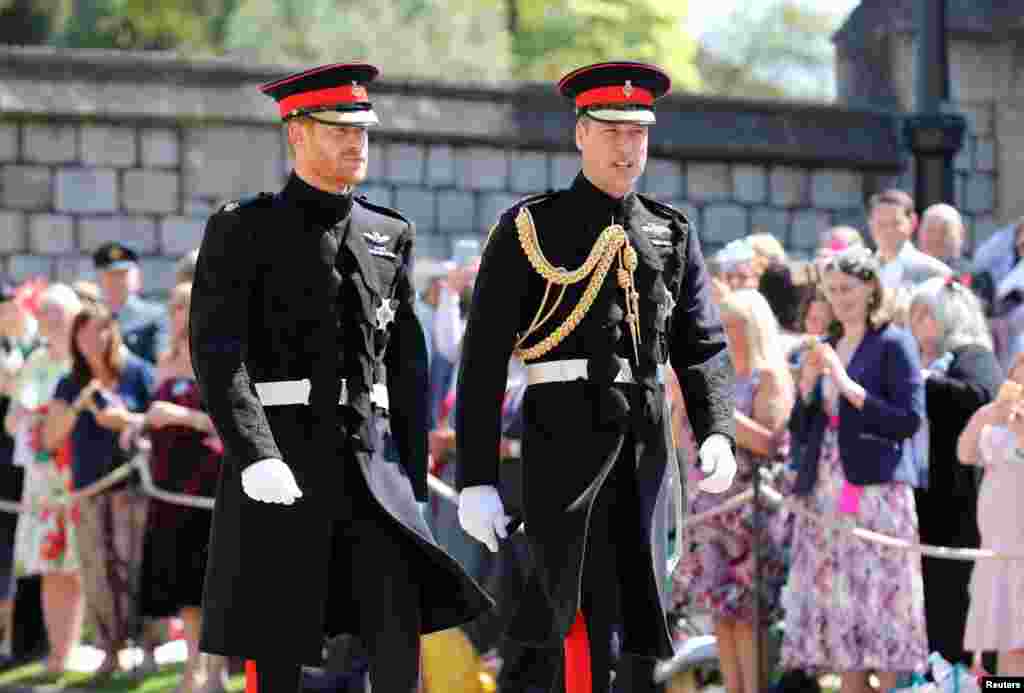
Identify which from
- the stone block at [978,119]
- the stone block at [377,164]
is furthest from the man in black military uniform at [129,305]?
the stone block at [978,119]

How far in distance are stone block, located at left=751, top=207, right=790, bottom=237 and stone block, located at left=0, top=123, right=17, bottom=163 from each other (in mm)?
4535

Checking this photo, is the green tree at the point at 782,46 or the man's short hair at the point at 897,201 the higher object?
the green tree at the point at 782,46

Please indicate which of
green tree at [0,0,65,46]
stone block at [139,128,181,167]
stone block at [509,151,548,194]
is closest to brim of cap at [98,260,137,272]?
stone block at [139,128,181,167]

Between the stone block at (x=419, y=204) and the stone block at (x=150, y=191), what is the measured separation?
1.35 meters

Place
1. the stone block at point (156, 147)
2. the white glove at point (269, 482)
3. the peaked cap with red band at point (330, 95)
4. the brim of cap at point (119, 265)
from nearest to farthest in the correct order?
the white glove at point (269, 482) < the peaked cap with red band at point (330, 95) < the brim of cap at point (119, 265) < the stone block at point (156, 147)

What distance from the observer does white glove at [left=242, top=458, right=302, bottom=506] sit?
220 inches

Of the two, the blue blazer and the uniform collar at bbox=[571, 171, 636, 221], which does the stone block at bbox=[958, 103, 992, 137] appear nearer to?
the blue blazer

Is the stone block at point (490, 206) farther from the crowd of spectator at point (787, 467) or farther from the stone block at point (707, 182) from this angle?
the crowd of spectator at point (787, 467)

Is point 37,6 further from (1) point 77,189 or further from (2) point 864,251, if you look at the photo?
(2) point 864,251

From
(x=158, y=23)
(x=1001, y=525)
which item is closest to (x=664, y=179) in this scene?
(x=1001, y=525)

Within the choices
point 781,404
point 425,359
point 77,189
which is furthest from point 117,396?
point 77,189

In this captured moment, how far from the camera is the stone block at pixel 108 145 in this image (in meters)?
14.3

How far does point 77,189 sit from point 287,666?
8956 millimetres

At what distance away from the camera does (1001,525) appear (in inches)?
302
